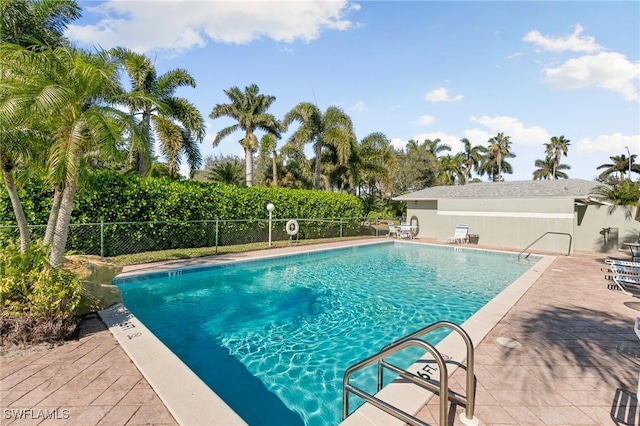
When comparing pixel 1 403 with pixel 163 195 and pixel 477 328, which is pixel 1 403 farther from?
pixel 163 195

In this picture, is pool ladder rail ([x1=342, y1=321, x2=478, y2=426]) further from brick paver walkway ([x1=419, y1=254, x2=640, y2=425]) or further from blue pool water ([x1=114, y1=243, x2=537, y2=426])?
blue pool water ([x1=114, y1=243, x2=537, y2=426])

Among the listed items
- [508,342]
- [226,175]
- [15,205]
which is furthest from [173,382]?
[226,175]

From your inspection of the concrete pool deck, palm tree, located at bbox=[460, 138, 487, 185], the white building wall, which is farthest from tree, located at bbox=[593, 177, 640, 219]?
palm tree, located at bbox=[460, 138, 487, 185]

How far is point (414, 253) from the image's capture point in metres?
15.5

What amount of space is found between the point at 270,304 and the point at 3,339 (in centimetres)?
460

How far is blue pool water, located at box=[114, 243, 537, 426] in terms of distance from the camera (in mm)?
4129

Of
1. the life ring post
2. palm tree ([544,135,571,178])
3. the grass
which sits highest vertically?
palm tree ([544,135,571,178])

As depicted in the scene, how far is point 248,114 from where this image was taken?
21.3 meters

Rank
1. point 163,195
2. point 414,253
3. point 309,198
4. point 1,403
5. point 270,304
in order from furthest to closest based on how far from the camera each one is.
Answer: point 309,198 < point 414,253 < point 163,195 < point 270,304 < point 1,403

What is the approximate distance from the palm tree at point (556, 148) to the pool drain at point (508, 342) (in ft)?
200

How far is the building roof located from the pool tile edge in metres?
18.3

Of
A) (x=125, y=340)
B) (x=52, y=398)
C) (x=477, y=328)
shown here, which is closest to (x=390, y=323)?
(x=477, y=328)

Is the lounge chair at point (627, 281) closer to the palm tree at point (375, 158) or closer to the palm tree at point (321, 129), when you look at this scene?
the palm tree at point (321, 129)

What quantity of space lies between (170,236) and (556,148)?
206 feet
